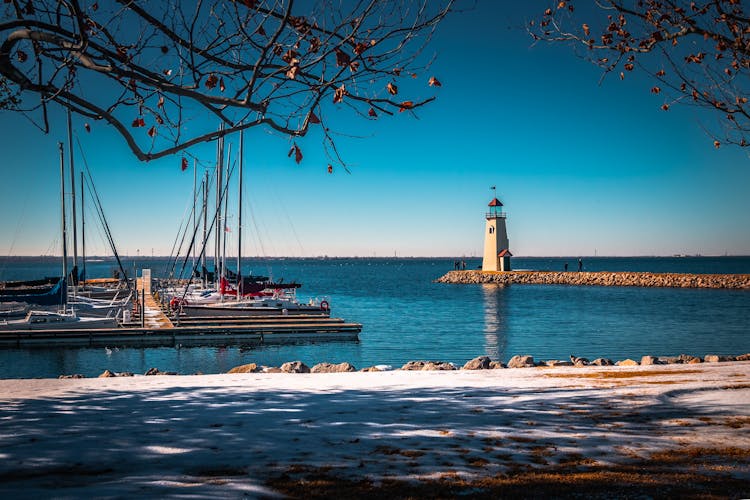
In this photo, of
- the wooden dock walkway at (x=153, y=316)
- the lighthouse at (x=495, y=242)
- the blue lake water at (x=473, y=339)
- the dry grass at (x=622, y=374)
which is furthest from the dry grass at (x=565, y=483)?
the lighthouse at (x=495, y=242)

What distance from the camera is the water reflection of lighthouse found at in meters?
31.2

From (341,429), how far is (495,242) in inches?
3449

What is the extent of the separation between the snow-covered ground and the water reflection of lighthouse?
18.8 meters

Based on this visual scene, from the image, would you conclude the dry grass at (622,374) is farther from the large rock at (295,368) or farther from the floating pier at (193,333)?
the floating pier at (193,333)

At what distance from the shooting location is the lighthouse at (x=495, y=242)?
293 feet

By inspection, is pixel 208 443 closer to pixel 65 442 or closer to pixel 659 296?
pixel 65 442

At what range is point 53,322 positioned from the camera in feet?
96.5

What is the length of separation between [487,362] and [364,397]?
6745 millimetres

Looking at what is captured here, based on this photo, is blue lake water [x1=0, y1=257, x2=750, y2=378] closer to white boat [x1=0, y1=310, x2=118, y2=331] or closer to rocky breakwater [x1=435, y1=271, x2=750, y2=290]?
white boat [x1=0, y1=310, x2=118, y2=331]

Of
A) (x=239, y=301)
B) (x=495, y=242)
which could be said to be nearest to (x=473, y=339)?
(x=239, y=301)

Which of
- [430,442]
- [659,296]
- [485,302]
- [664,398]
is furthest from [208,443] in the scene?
[659,296]

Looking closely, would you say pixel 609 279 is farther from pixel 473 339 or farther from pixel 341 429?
pixel 341 429

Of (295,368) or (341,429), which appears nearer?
(341,429)

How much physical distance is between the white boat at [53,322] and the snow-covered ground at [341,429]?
1960cm
